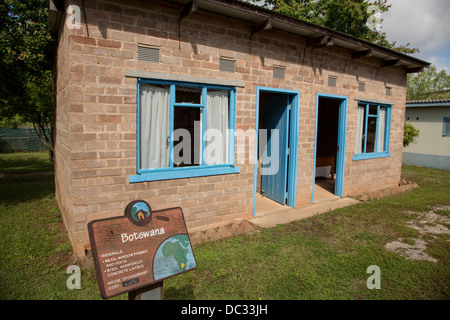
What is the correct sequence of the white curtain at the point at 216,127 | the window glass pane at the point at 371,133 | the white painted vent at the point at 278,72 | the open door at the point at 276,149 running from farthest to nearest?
the window glass pane at the point at 371,133, the open door at the point at 276,149, the white painted vent at the point at 278,72, the white curtain at the point at 216,127

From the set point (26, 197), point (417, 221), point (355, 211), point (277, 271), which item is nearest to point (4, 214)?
point (26, 197)

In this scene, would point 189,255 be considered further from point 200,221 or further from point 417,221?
point 417,221

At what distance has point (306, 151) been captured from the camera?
670 centimetres

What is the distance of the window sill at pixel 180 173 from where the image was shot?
177 inches

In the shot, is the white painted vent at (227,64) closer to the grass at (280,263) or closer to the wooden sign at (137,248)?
the grass at (280,263)

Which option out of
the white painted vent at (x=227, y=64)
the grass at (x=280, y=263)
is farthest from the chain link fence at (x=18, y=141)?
the white painted vent at (x=227, y=64)

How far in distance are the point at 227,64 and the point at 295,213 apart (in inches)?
138

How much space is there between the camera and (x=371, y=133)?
8.50m

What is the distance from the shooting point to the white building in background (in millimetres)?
14430

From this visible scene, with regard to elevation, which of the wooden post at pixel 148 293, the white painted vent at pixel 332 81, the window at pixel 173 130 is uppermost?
the white painted vent at pixel 332 81

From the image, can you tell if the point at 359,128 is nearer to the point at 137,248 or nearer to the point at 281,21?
the point at 281,21

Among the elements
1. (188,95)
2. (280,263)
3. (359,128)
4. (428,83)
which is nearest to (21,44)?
(188,95)

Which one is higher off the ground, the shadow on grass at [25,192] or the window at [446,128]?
the window at [446,128]

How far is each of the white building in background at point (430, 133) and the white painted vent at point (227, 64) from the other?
13.8 m
